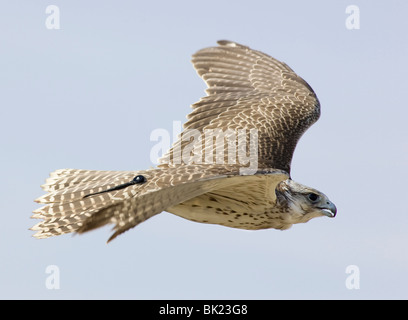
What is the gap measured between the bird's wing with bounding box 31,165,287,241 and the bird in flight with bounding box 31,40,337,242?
0.04ft

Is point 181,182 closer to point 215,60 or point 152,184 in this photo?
point 152,184

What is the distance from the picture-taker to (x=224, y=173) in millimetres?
10633

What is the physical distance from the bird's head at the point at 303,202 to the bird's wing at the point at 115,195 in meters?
1.58

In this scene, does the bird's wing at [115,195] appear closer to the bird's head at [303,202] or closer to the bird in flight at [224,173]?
the bird in flight at [224,173]

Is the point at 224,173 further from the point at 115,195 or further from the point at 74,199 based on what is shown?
the point at 74,199

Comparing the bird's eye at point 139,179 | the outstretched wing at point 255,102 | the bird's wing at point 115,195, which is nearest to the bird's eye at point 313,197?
the outstretched wing at point 255,102

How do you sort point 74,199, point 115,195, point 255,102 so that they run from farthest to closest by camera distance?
point 255,102
point 74,199
point 115,195

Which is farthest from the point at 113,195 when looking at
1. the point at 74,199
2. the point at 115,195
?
the point at 74,199

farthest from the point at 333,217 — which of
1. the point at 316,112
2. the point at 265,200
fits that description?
the point at 316,112

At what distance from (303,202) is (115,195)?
11.1ft

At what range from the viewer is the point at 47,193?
12.2 meters

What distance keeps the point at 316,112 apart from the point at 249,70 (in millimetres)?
1507

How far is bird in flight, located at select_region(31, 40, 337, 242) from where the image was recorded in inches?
392

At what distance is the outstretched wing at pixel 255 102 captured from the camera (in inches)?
525
